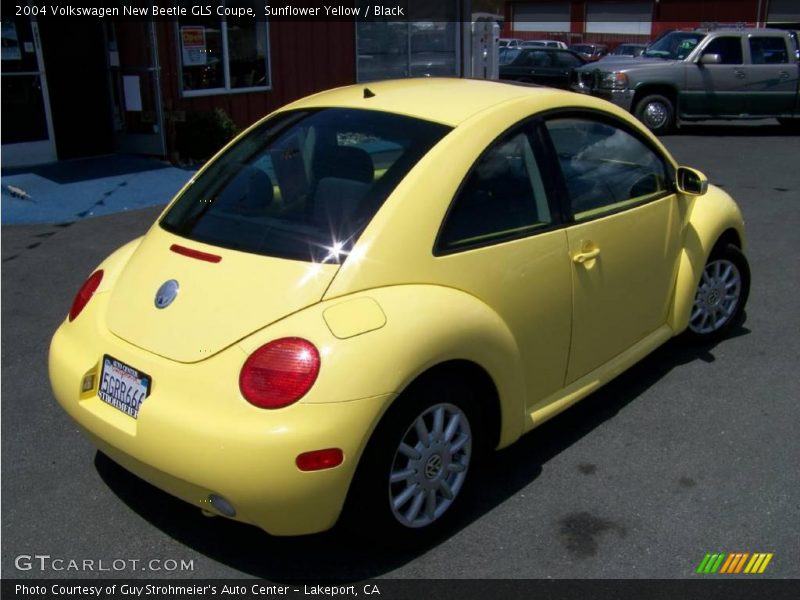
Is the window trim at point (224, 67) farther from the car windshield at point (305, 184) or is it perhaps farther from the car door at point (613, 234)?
the car door at point (613, 234)

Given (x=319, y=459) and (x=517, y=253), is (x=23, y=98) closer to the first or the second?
(x=517, y=253)

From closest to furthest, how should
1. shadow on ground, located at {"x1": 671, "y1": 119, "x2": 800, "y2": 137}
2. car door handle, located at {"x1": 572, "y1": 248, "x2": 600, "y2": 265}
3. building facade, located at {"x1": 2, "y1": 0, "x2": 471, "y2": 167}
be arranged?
car door handle, located at {"x1": 572, "y1": 248, "x2": 600, "y2": 265}, building facade, located at {"x1": 2, "y1": 0, "x2": 471, "y2": 167}, shadow on ground, located at {"x1": 671, "y1": 119, "x2": 800, "y2": 137}

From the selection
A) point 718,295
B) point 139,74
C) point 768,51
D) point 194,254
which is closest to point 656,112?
point 768,51

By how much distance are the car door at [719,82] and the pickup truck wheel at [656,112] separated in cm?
27

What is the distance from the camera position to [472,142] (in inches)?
128

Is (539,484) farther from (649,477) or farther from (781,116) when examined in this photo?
(781,116)

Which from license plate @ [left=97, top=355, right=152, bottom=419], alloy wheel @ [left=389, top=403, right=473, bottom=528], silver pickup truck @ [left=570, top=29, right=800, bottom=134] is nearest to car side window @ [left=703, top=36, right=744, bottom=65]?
silver pickup truck @ [left=570, top=29, right=800, bottom=134]

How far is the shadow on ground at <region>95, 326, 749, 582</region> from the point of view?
117 inches

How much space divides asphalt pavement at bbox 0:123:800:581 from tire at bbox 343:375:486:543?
16 centimetres

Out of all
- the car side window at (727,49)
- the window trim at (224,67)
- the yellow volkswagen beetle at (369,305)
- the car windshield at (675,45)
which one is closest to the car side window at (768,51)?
the car side window at (727,49)

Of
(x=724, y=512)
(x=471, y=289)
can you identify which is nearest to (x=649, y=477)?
(x=724, y=512)

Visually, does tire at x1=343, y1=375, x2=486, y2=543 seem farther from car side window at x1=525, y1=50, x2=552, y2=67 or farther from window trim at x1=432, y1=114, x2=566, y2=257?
car side window at x1=525, y1=50, x2=552, y2=67

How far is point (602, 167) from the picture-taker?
3932mm

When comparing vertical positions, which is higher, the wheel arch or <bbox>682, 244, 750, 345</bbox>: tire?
the wheel arch
